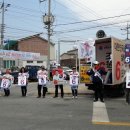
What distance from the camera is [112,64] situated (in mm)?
21625

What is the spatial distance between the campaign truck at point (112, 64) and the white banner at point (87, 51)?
44 cm

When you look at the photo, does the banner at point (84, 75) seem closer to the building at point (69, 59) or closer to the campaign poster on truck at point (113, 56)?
the campaign poster on truck at point (113, 56)

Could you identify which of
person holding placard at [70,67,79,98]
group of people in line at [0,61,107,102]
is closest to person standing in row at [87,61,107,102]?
group of people in line at [0,61,107,102]

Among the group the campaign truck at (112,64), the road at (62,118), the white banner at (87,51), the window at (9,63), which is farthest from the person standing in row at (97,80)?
the window at (9,63)

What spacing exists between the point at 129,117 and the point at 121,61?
9558 mm

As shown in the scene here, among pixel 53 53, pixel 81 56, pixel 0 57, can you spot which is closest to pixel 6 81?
pixel 81 56

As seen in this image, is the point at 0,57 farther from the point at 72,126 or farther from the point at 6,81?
the point at 72,126

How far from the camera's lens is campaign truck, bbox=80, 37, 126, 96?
21625 mm

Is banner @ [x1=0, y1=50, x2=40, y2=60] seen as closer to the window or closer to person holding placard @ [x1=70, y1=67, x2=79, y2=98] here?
the window

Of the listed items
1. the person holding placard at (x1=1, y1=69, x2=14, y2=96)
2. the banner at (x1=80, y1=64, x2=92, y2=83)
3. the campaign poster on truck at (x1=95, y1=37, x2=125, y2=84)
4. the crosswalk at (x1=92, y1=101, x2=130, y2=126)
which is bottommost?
the crosswalk at (x1=92, y1=101, x2=130, y2=126)

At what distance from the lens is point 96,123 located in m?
12.3

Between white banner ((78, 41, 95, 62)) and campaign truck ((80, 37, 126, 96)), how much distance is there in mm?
437

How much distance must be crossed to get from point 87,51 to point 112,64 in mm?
2047

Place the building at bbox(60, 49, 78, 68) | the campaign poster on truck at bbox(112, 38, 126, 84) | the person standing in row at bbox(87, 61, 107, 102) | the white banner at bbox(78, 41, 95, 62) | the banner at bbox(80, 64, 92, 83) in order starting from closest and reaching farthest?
the person standing in row at bbox(87, 61, 107, 102) → the campaign poster on truck at bbox(112, 38, 126, 84) → the banner at bbox(80, 64, 92, 83) → the white banner at bbox(78, 41, 95, 62) → the building at bbox(60, 49, 78, 68)
